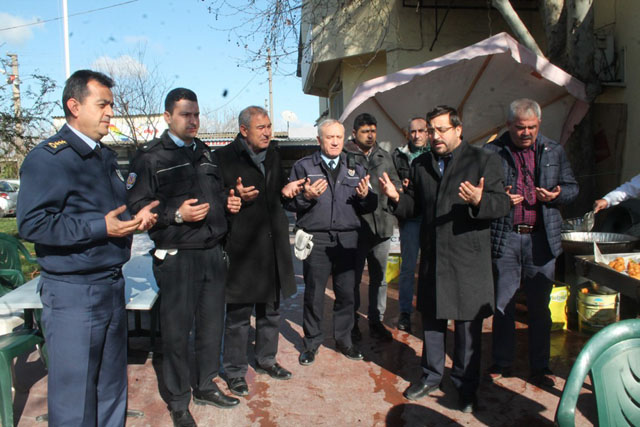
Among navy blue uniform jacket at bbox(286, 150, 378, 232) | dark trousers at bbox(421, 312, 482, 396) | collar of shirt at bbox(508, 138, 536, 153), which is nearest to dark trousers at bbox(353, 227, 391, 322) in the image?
navy blue uniform jacket at bbox(286, 150, 378, 232)

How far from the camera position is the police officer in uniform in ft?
10.3

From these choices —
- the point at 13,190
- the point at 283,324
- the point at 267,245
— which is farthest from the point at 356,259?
the point at 13,190

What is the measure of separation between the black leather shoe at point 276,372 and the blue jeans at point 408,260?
1.60 meters

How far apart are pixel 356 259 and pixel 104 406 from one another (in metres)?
2.43

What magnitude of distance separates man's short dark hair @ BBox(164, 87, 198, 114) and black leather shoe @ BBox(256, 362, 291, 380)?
7.18ft

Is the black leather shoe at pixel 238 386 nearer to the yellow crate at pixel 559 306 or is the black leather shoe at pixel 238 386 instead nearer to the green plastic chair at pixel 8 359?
the green plastic chair at pixel 8 359

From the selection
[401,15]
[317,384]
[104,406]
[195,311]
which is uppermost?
[401,15]

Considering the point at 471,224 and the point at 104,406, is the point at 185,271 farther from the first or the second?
the point at 471,224

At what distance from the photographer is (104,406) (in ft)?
9.12

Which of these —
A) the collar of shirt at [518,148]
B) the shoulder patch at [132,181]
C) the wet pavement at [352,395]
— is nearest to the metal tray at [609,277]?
the wet pavement at [352,395]

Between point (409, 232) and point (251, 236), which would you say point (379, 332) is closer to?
point (409, 232)

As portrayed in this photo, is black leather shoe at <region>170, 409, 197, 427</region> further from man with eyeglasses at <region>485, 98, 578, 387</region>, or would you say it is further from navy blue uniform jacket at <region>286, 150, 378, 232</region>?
man with eyeglasses at <region>485, 98, 578, 387</region>

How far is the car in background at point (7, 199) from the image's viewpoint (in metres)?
19.3

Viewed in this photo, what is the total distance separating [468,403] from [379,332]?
59.1 inches
